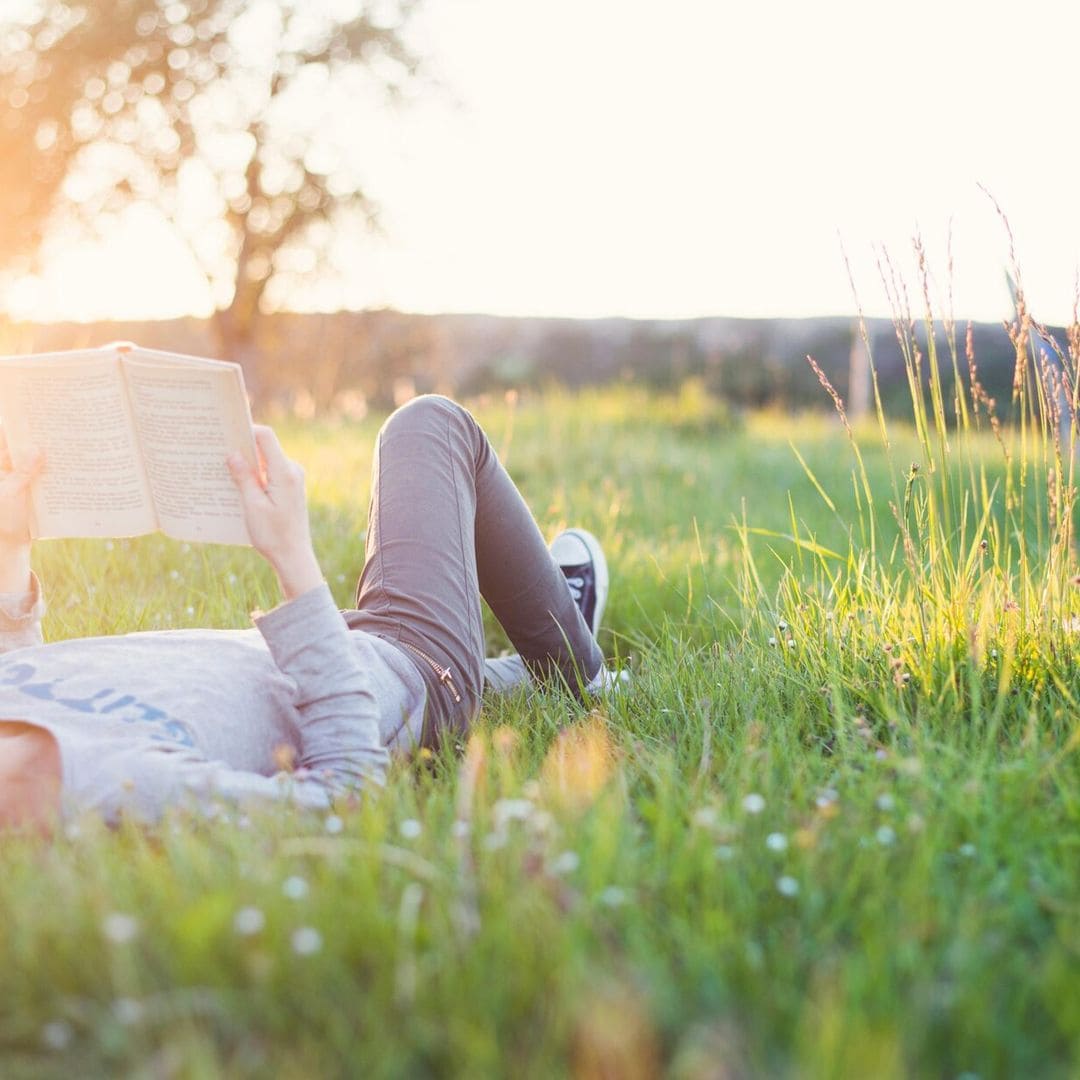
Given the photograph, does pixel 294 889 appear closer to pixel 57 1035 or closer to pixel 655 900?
pixel 57 1035

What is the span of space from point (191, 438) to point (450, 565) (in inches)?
29.3

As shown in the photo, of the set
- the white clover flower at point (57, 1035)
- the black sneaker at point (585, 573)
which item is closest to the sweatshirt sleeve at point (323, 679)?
the white clover flower at point (57, 1035)

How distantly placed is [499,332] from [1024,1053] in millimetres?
17424

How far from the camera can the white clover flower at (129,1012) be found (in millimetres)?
1060

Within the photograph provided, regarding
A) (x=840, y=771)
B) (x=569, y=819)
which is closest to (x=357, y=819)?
(x=569, y=819)

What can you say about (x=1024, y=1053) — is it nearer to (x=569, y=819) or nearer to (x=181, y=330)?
(x=569, y=819)

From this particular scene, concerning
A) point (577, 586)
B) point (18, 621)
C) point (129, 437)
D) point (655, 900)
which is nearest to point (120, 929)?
point (655, 900)

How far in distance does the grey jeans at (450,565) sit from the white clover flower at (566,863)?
0.94 meters

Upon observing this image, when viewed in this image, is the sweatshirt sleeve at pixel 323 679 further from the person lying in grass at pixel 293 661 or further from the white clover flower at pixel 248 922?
the white clover flower at pixel 248 922

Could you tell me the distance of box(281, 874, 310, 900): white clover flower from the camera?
4.08 ft

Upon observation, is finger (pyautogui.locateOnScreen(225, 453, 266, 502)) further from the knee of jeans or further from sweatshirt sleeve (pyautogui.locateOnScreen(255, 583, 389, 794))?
the knee of jeans

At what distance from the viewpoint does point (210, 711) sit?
188cm

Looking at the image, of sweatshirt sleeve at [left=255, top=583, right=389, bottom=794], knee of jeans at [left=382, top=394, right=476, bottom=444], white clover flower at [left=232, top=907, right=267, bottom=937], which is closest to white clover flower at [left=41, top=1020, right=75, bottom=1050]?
white clover flower at [left=232, top=907, right=267, bottom=937]

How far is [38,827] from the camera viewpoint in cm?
170
